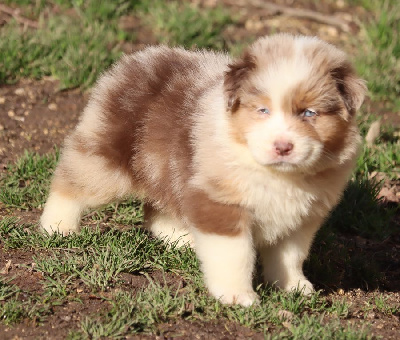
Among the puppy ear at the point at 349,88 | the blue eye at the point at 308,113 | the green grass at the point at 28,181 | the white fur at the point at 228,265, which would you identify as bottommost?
the green grass at the point at 28,181

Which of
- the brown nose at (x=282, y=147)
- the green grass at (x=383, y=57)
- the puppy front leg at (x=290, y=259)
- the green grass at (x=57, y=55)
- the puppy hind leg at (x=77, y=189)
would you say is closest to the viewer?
the brown nose at (x=282, y=147)

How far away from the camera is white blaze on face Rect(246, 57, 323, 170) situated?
4309 mm

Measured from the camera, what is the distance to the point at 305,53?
14.8 ft

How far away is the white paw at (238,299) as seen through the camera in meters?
4.84

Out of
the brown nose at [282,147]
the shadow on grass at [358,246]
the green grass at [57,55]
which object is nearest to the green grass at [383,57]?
the shadow on grass at [358,246]

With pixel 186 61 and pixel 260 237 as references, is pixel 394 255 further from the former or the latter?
pixel 186 61

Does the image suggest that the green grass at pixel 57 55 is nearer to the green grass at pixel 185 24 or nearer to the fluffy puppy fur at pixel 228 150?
A: the green grass at pixel 185 24

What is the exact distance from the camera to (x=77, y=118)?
25.7 ft

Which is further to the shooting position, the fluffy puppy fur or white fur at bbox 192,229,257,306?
white fur at bbox 192,229,257,306

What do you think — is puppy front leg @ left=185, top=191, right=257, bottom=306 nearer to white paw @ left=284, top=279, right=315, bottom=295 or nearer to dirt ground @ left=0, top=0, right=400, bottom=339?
dirt ground @ left=0, top=0, right=400, bottom=339

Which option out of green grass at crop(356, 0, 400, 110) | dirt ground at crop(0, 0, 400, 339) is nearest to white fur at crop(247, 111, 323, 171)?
dirt ground at crop(0, 0, 400, 339)

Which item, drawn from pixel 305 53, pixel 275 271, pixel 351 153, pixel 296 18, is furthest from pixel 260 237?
pixel 296 18

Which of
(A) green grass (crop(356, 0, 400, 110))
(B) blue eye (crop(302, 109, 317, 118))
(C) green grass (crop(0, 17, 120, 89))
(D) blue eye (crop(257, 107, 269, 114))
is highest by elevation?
(B) blue eye (crop(302, 109, 317, 118))

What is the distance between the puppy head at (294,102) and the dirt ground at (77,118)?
1124mm
